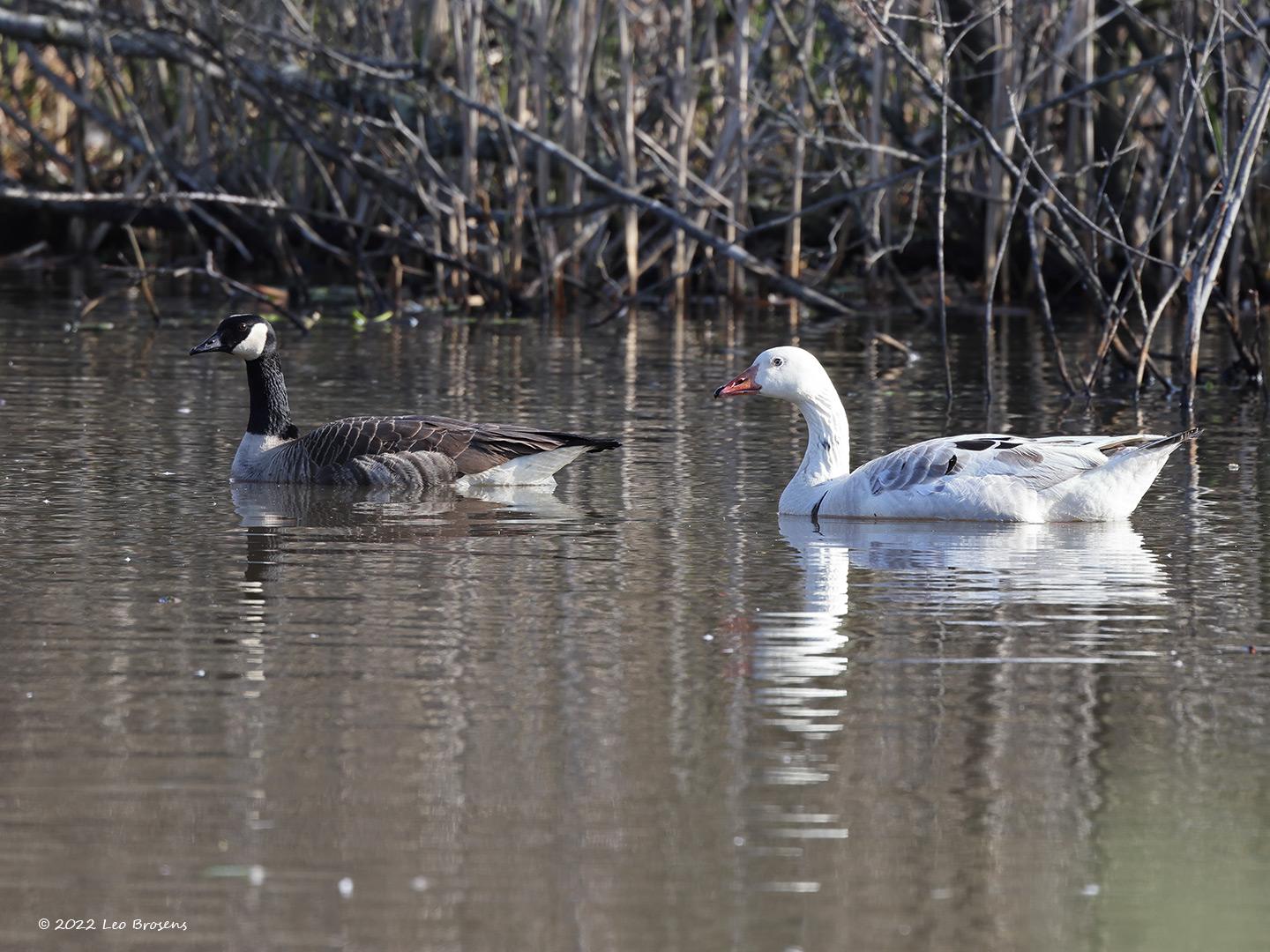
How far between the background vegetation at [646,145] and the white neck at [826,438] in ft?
23.1

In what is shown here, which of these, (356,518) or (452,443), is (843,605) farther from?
(452,443)

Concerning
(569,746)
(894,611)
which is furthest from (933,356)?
(569,746)

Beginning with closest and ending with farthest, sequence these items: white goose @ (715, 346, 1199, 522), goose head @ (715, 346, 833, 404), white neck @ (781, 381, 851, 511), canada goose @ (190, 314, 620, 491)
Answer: white goose @ (715, 346, 1199, 522)
white neck @ (781, 381, 851, 511)
goose head @ (715, 346, 833, 404)
canada goose @ (190, 314, 620, 491)

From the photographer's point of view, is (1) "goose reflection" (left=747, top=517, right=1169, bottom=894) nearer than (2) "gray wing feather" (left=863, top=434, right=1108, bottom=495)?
Yes

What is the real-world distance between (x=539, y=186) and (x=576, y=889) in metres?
18.5

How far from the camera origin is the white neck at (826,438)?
1080cm

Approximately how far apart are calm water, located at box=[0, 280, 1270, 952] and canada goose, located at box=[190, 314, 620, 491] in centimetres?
23

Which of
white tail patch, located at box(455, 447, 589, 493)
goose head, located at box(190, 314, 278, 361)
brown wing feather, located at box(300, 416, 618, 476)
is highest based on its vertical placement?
goose head, located at box(190, 314, 278, 361)

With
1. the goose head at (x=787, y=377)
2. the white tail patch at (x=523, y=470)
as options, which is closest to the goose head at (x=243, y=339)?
the white tail patch at (x=523, y=470)

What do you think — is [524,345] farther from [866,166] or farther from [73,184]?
[73,184]

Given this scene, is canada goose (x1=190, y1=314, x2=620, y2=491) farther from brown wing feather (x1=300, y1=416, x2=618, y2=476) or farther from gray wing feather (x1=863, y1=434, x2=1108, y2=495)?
gray wing feather (x1=863, y1=434, x2=1108, y2=495)

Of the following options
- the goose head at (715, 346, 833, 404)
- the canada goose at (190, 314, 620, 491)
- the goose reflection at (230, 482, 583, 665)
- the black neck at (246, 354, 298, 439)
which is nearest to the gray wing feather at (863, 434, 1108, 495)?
the goose head at (715, 346, 833, 404)

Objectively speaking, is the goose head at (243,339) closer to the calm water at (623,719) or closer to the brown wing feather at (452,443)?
the calm water at (623,719)

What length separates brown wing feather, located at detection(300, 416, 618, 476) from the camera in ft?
37.7
